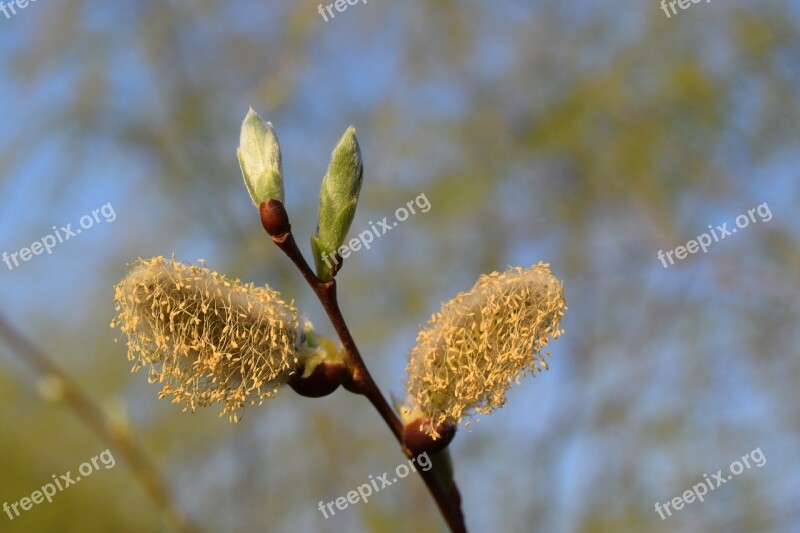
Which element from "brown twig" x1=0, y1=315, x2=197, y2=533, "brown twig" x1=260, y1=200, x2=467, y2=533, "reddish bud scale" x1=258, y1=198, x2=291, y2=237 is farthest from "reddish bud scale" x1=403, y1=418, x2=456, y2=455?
"brown twig" x1=0, y1=315, x2=197, y2=533

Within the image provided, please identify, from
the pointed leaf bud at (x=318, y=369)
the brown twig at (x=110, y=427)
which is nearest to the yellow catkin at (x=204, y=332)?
the pointed leaf bud at (x=318, y=369)

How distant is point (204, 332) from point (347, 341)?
0.17 m

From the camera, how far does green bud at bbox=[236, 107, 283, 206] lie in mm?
837

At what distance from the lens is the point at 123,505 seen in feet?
12.5

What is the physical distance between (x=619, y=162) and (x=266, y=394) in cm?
192

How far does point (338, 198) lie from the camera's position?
0.85m

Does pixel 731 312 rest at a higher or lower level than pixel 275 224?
lower

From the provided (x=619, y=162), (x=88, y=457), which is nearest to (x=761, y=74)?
(x=619, y=162)

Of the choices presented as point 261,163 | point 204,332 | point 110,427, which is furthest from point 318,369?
point 110,427

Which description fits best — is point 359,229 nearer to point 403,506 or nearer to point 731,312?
point 403,506

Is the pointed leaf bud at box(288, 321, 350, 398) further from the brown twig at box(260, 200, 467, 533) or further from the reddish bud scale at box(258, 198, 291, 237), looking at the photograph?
the reddish bud scale at box(258, 198, 291, 237)

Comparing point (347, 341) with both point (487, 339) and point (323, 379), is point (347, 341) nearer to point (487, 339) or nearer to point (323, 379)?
point (323, 379)

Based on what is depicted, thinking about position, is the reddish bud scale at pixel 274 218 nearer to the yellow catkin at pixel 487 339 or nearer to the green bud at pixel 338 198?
the green bud at pixel 338 198

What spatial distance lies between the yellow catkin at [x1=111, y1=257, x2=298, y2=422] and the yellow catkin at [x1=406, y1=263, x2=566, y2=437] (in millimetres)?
167
